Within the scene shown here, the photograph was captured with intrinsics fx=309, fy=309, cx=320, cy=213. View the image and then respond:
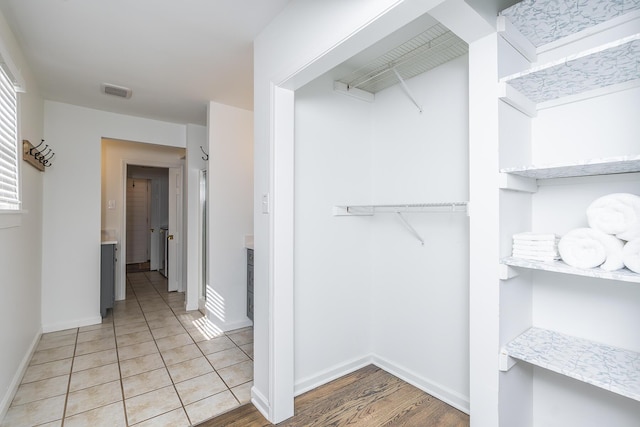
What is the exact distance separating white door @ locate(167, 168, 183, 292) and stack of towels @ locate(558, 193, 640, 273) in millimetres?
4653

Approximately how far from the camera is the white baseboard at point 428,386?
1.93 meters

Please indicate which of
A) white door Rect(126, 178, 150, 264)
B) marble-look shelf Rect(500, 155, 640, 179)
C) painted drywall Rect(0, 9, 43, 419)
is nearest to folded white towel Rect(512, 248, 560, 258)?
marble-look shelf Rect(500, 155, 640, 179)

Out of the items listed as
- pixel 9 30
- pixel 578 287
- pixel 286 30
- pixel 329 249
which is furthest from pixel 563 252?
pixel 9 30

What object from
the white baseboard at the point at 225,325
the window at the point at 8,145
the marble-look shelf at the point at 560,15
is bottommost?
the white baseboard at the point at 225,325

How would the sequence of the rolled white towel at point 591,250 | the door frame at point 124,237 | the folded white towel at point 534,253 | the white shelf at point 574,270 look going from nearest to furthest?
the white shelf at point 574,270, the rolled white towel at point 591,250, the folded white towel at point 534,253, the door frame at point 124,237

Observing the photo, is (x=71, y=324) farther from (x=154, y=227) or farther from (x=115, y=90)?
(x=154, y=227)

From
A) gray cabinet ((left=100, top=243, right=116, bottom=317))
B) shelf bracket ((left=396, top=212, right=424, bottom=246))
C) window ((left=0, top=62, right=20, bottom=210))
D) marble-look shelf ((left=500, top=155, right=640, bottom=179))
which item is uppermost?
window ((left=0, top=62, right=20, bottom=210))

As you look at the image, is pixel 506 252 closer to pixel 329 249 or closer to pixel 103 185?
pixel 329 249

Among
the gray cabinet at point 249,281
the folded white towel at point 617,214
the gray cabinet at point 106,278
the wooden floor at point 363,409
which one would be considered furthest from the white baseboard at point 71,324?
the folded white towel at point 617,214

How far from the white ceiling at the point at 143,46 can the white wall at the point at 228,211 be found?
322 millimetres

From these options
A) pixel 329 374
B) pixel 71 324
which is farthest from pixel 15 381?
pixel 329 374

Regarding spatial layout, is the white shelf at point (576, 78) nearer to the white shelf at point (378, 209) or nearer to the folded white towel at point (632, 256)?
the folded white towel at point (632, 256)

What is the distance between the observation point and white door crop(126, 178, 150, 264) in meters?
7.14

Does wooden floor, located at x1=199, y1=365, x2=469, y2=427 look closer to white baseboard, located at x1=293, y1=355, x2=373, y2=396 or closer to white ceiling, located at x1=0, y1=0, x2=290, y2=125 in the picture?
white baseboard, located at x1=293, y1=355, x2=373, y2=396
